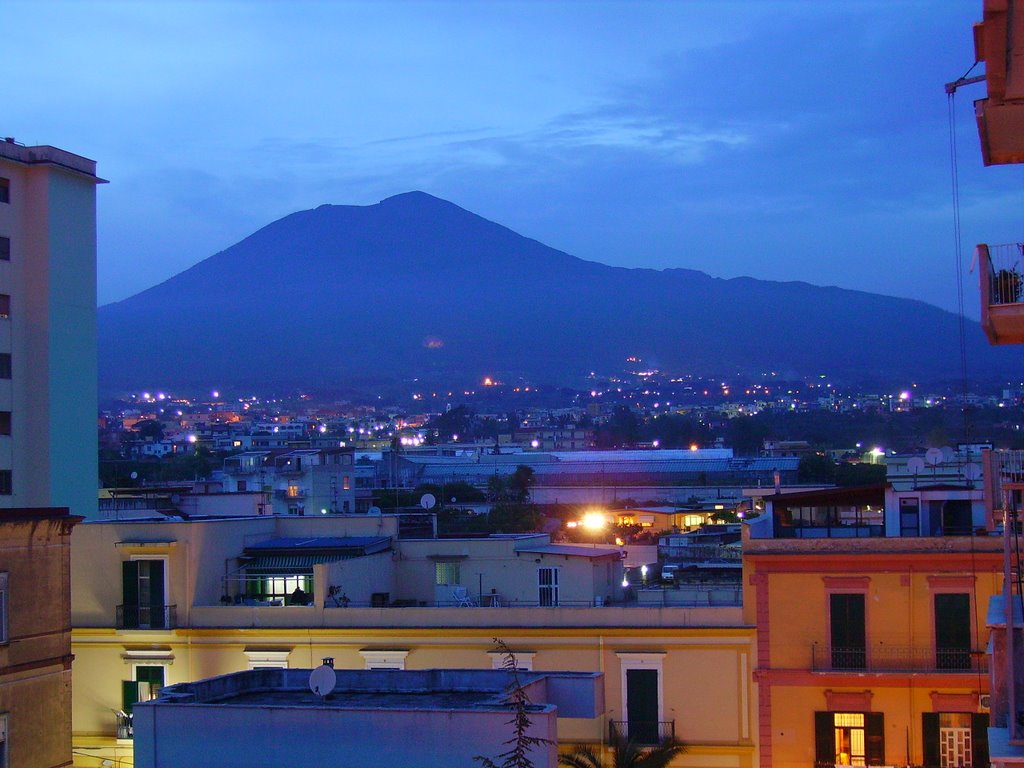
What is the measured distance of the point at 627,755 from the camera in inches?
827

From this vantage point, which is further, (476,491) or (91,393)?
(476,491)

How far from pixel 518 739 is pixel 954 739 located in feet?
35.2

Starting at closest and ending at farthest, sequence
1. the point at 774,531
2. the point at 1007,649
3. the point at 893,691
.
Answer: the point at 1007,649 < the point at 893,691 < the point at 774,531

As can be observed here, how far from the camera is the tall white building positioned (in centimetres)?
3506

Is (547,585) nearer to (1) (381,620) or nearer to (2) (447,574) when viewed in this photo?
(2) (447,574)

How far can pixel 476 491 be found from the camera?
81.2m

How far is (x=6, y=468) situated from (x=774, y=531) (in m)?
19.7

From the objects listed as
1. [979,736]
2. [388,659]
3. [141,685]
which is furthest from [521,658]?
[979,736]

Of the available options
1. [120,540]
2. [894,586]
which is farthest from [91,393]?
[894,586]

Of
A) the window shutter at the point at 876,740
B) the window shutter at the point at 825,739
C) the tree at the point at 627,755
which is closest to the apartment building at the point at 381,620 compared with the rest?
the tree at the point at 627,755

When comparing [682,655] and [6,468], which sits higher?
[6,468]

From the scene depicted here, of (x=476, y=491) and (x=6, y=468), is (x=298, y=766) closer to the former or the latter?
(x=6, y=468)

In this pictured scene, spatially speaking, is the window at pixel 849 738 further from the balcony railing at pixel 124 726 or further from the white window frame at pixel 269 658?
the balcony railing at pixel 124 726

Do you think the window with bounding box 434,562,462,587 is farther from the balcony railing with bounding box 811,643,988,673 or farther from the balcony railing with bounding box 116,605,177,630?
the balcony railing with bounding box 811,643,988,673
